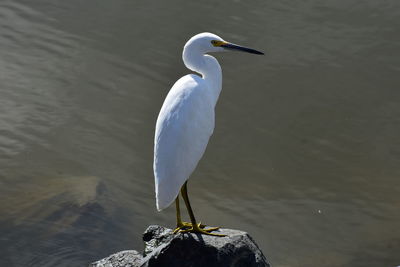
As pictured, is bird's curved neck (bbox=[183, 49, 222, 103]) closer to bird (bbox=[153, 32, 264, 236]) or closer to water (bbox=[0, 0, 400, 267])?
bird (bbox=[153, 32, 264, 236])

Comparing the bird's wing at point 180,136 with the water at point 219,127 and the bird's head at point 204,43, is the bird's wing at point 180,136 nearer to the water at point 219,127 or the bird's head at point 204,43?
the bird's head at point 204,43

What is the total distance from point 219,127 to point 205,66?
209 centimetres

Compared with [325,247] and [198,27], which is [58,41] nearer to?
[198,27]

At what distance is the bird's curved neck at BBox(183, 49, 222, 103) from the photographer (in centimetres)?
501

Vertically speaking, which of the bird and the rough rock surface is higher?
the bird

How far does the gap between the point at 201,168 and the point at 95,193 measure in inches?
42.0

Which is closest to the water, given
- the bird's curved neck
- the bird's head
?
the bird's curved neck

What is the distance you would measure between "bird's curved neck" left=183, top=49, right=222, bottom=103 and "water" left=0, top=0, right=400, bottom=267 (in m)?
1.40

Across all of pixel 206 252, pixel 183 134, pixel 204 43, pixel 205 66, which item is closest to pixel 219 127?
pixel 205 66

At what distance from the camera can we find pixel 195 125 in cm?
462

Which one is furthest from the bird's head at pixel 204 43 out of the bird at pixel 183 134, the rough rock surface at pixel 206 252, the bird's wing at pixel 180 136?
the rough rock surface at pixel 206 252

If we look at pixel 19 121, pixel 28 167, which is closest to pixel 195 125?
pixel 28 167

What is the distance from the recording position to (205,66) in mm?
5066

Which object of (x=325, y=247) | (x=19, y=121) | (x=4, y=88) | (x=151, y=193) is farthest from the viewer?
(x=4, y=88)
